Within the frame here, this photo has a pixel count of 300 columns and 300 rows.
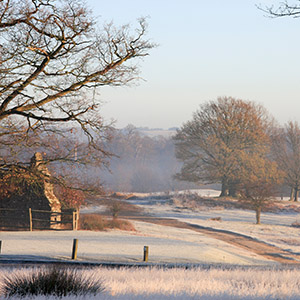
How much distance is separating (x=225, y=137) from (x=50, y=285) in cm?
4948

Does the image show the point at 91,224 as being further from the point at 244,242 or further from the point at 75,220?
the point at 244,242

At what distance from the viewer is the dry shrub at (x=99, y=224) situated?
29859 mm

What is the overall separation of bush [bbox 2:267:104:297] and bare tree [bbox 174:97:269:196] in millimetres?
46682

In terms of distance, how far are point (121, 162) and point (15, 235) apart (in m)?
109

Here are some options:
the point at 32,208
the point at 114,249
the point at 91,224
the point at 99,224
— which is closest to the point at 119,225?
the point at 99,224

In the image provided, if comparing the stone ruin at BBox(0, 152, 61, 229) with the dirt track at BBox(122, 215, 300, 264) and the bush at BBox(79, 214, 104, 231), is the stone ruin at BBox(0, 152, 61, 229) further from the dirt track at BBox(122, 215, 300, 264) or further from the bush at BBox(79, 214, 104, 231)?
the dirt track at BBox(122, 215, 300, 264)

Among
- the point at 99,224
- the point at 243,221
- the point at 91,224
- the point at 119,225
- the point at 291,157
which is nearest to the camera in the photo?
the point at 91,224

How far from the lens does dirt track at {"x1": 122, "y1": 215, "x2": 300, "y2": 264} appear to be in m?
24.4

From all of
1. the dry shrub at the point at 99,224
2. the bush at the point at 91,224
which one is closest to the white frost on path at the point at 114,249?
the bush at the point at 91,224

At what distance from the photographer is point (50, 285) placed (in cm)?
933

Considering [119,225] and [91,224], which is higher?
[91,224]

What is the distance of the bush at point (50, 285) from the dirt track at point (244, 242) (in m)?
15.8

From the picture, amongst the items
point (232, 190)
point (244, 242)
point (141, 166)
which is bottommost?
point (244, 242)

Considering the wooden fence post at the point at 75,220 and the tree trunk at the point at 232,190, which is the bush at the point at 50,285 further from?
the tree trunk at the point at 232,190
